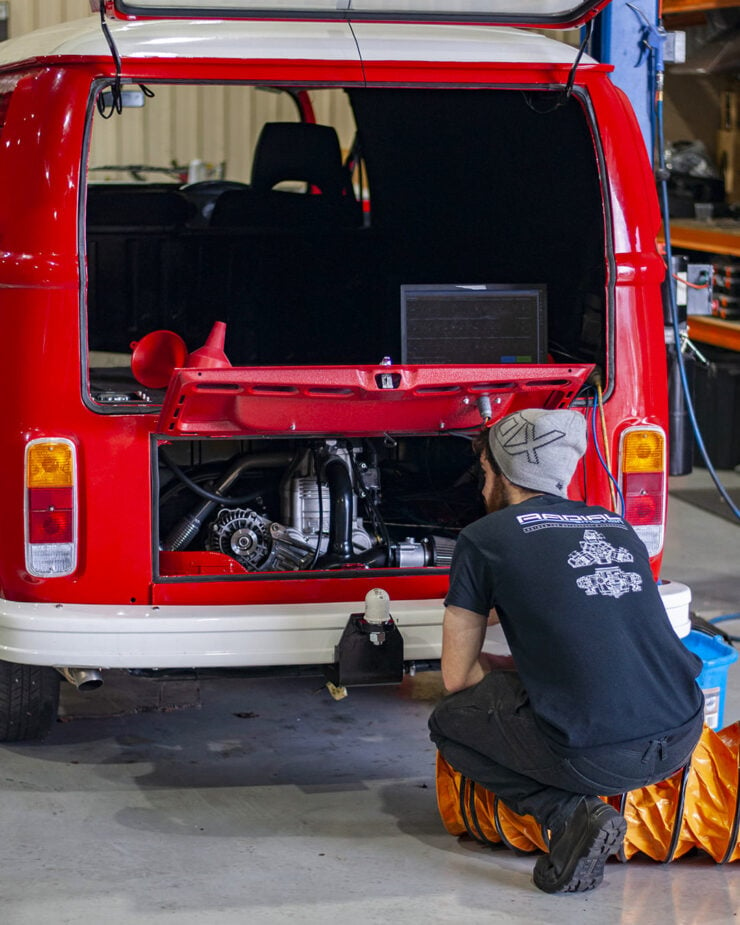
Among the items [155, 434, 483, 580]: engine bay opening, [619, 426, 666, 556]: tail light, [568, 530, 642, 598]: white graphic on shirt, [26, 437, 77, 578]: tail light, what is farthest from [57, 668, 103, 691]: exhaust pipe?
[619, 426, 666, 556]: tail light

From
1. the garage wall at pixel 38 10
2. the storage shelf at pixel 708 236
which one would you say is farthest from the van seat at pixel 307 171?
the garage wall at pixel 38 10

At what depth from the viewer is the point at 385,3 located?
3889mm

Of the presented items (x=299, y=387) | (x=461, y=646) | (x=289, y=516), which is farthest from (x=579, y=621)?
(x=289, y=516)

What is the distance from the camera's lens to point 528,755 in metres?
3.25

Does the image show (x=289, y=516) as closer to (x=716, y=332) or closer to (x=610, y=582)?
(x=610, y=582)

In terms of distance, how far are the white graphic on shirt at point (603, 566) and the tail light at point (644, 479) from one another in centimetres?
67

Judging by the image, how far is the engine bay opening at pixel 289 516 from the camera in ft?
13.4

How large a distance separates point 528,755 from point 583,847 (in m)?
0.25

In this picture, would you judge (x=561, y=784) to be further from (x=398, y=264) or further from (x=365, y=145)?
(x=365, y=145)

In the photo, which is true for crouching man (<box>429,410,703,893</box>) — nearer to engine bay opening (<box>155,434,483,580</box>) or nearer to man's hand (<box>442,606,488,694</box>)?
man's hand (<box>442,606,488,694</box>)

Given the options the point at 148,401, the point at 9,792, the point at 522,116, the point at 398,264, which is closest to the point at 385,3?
the point at 522,116

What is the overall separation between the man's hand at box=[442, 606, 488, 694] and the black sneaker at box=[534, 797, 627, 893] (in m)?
0.42

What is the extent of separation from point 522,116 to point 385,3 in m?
0.77


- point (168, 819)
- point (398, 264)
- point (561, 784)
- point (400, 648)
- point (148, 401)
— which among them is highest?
point (398, 264)
